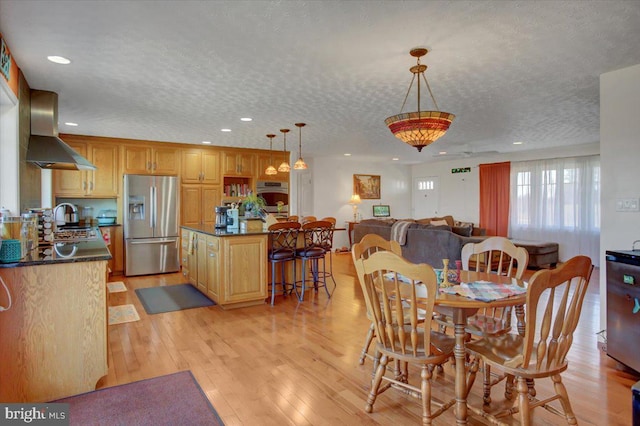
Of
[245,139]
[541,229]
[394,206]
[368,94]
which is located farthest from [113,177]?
[541,229]

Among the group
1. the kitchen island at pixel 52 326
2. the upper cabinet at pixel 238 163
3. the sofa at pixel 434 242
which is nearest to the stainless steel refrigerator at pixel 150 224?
the upper cabinet at pixel 238 163

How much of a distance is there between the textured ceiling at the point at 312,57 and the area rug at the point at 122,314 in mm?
2328

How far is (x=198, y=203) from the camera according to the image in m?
7.02

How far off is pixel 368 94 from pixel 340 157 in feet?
17.6

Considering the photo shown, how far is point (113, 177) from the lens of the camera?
626 cm

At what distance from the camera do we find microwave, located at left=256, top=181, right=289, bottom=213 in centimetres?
771

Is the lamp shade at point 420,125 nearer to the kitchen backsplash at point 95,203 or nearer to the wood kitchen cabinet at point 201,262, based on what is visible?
the wood kitchen cabinet at point 201,262

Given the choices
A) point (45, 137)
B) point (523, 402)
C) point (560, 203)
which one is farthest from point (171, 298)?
point (560, 203)

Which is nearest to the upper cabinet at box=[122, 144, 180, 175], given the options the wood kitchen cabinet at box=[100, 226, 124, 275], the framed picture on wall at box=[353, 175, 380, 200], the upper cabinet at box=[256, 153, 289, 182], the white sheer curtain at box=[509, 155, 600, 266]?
the wood kitchen cabinet at box=[100, 226, 124, 275]

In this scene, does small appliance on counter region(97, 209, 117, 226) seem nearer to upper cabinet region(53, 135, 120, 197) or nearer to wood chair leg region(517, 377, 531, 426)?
upper cabinet region(53, 135, 120, 197)

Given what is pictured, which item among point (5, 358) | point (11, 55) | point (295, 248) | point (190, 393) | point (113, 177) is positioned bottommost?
point (190, 393)

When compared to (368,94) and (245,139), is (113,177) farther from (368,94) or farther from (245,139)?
(368,94)

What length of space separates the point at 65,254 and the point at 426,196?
9.25m

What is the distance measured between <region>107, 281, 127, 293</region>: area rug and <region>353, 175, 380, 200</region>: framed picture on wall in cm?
603
